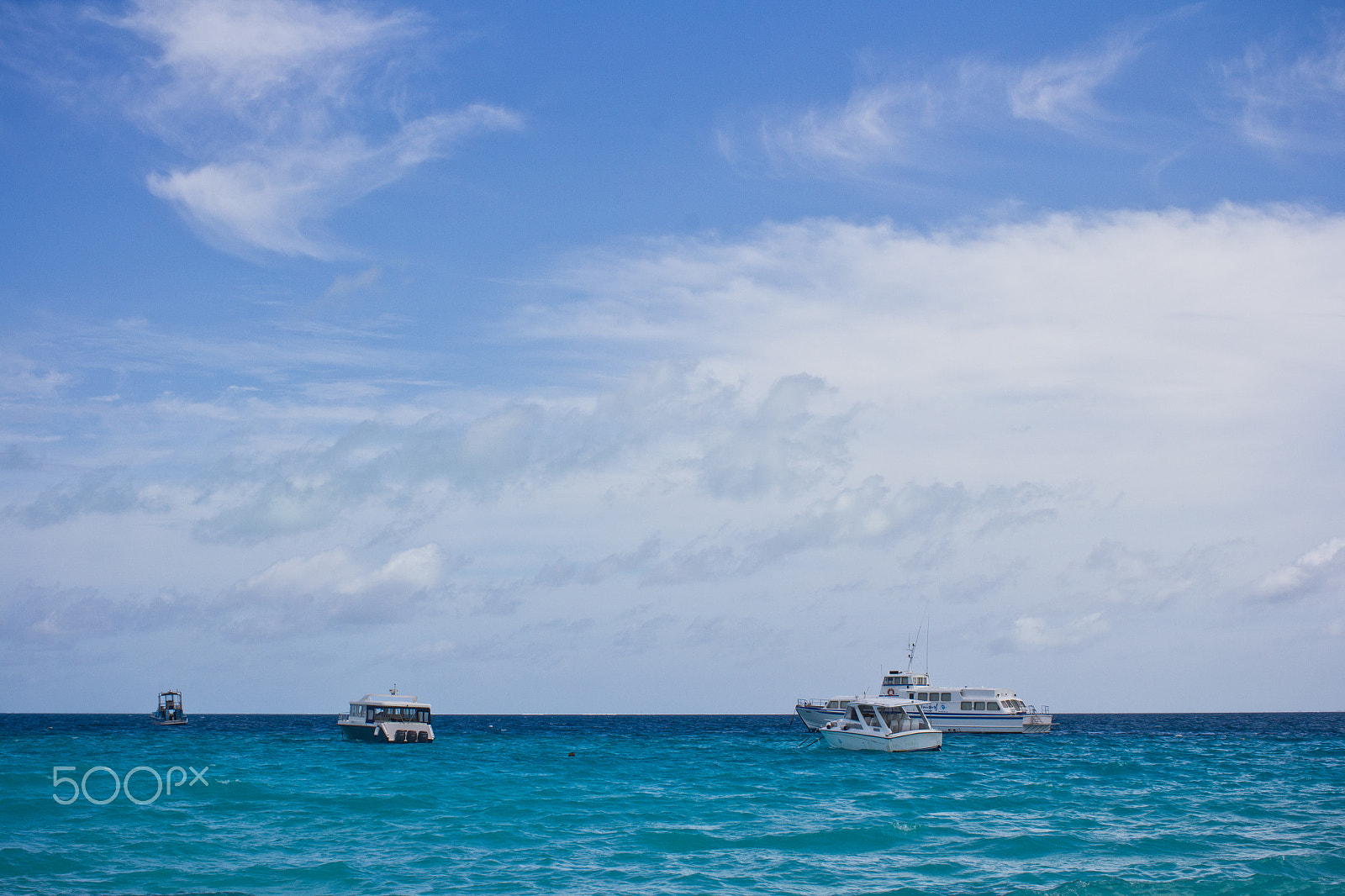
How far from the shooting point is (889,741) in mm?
61000

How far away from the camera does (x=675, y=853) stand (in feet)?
89.1

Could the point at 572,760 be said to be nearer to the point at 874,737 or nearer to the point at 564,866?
the point at 874,737

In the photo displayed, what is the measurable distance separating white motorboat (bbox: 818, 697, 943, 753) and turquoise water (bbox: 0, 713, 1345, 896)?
4904mm

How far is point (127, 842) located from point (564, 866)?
1249 cm

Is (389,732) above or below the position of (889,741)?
below

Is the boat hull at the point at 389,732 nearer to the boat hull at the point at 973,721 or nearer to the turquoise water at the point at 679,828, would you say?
the turquoise water at the point at 679,828

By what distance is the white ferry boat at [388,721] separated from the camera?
7669 centimetres

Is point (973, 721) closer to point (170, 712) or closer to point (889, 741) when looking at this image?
point (889, 741)

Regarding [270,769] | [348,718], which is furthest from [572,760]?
[348,718]

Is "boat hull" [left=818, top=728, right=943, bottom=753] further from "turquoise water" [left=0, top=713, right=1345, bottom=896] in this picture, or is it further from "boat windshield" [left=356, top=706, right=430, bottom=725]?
"boat windshield" [left=356, top=706, right=430, bottom=725]

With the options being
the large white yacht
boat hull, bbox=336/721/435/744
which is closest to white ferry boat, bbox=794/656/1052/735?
the large white yacht

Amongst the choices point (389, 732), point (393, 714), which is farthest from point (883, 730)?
point (393, 714)

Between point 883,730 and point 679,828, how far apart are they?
33625mm

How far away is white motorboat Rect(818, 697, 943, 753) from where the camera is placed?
6131 cm
